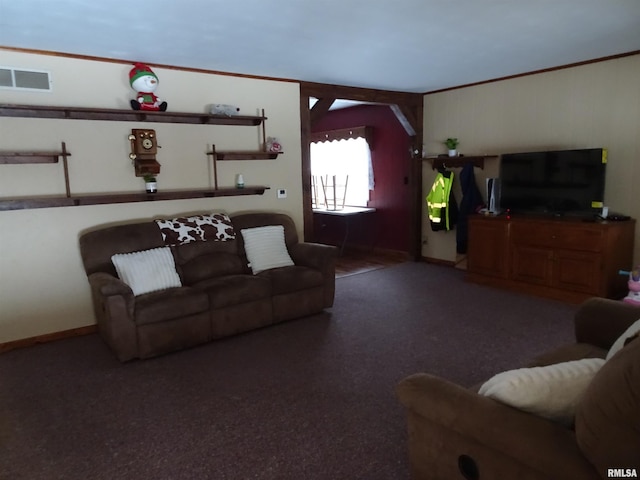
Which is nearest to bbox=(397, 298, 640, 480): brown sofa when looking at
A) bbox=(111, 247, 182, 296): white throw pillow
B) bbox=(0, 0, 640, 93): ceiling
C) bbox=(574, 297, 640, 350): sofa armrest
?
bbox=(574, 297, 640, 350): sofa armrest

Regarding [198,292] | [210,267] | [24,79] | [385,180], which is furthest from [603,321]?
[385,180]

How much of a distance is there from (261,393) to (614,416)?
202cm

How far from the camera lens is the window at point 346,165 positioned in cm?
707

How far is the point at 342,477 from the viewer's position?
1.97 meters

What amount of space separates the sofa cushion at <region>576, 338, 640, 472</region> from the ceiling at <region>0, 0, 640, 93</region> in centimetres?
235

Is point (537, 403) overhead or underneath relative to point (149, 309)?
overhead

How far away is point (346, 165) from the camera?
7.39 m

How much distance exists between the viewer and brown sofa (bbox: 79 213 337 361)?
319cm

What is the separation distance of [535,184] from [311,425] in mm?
3660

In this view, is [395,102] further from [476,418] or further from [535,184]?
[476,418]

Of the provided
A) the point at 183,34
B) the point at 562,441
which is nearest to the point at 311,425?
the point at 562,441

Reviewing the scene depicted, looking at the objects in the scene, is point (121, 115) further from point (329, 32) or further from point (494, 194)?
point (494, 194)

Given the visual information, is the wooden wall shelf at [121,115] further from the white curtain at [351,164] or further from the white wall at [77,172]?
the white curtain at [351,164]

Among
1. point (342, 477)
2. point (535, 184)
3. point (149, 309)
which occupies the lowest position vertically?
point (342, 477)
